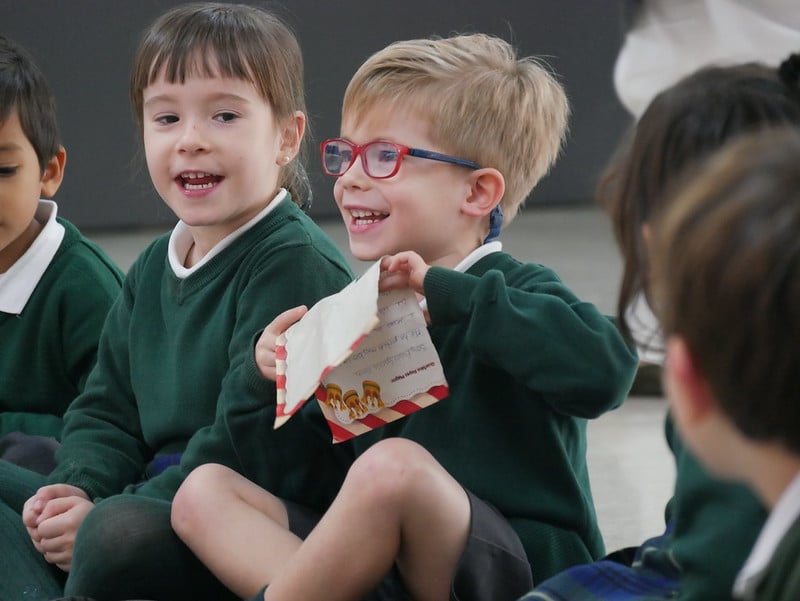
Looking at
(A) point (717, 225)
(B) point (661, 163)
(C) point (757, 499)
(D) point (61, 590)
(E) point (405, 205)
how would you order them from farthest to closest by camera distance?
(D) point (61, 590), (E) point (405, 205), (B) point (661, 163), (C) point (757, 499), (A) point (717, 225)

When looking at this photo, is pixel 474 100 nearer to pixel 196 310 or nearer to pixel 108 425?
pixel 196 310

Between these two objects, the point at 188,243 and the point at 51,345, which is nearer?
the point at 188,243

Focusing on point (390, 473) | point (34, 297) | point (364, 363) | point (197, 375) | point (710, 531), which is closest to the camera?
point (710, 531)

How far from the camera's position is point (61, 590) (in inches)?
68.8

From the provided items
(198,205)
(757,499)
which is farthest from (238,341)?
(757,499)

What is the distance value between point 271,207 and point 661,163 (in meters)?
0.74

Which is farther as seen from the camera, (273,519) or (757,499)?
(273,519)

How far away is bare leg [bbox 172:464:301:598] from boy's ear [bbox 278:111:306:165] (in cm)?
52

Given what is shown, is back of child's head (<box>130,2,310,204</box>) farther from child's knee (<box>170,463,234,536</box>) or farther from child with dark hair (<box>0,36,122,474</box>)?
child's knee (<box>170,463,234,536</box>)

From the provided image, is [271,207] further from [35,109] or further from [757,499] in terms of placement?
[757,499]

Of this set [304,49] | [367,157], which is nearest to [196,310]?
[367,157]

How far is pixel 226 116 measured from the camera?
1.82 meters

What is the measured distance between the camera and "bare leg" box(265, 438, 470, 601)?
1.33 meters

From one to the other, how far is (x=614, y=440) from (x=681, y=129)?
1.53m
